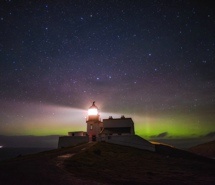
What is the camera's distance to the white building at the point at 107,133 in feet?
134

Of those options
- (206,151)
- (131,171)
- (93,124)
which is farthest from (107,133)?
(206,151)

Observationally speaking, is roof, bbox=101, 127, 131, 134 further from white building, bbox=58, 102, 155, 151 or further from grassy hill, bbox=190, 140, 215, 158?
grassy hill, bbox=190, 140, 215, 158

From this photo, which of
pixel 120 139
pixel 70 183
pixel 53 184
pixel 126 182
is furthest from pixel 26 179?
pixel 120 139

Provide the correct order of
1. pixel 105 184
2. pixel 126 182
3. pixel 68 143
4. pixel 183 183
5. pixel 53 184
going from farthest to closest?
pixel 68 143 → pixel 183 183 → pixel 126 182 → pixel 105 184 → pixel 53 184

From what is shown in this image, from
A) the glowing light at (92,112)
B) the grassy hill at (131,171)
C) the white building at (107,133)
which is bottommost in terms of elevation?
the grassy hill at (131,171)

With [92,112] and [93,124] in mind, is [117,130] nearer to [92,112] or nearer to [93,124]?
[93,124]

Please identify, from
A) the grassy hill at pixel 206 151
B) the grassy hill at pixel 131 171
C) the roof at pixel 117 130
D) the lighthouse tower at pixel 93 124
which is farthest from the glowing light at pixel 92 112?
the grassy hill at pixel 206 151

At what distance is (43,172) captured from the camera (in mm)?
13664

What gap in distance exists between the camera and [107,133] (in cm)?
4247

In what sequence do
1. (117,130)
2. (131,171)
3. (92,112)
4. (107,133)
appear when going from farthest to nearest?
(92,112) → (117,130) → (107,133) → (131,171)

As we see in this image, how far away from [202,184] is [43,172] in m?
12.1

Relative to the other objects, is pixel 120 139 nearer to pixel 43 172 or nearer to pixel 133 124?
pixel 133 124

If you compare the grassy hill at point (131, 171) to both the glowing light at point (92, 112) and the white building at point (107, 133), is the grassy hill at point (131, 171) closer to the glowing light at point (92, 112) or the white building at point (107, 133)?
the white building at point (107, 133)

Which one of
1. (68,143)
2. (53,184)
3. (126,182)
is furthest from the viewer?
(68,143)
